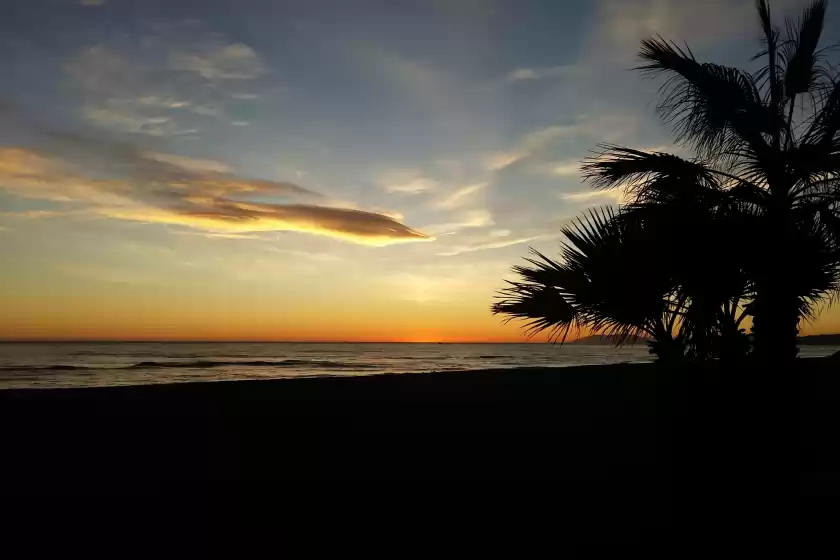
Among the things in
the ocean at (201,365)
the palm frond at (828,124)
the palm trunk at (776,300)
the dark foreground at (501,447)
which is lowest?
the ocean at (201,365)

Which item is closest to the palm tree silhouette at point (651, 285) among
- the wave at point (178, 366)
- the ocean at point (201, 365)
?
the ocean at point (201, 365)

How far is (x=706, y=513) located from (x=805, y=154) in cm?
488

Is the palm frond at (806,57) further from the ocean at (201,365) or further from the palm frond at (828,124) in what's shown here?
the ocean at (201,365)

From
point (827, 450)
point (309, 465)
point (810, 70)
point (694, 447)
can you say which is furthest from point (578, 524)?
point (810, 70)


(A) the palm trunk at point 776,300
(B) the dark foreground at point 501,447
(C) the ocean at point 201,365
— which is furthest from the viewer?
(C) the ocean at point 201,365

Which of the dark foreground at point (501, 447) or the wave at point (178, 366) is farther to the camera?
the wave at point (178, 366)

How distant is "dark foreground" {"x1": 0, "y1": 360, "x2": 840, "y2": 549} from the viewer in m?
3.13

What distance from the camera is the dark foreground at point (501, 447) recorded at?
123 inches

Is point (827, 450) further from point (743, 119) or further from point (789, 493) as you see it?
point (743, 119)

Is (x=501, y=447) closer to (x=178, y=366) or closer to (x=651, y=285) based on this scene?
(x=651, y=285)

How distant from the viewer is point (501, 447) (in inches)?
173

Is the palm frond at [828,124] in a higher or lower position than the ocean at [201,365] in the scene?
higher

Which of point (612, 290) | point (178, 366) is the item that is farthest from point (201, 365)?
point (612, 290)

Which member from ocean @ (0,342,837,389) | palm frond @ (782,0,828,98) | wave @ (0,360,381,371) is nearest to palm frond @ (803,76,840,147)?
palm frond @ (782,0,828,98)
